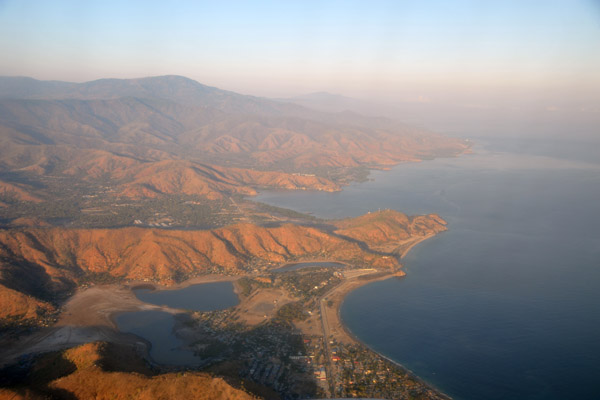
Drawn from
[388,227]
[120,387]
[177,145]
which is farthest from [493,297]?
[177,145]

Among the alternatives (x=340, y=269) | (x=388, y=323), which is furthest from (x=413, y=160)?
(x=388, y=323)

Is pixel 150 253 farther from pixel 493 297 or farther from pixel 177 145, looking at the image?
pixel 177 145

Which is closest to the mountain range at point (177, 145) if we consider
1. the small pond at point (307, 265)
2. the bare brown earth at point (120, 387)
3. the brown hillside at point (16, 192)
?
the brown hillside at point (16, 192)

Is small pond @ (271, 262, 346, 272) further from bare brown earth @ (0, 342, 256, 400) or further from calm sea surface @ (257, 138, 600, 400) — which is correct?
bare brown earth @ (0, 342, 256, 400)

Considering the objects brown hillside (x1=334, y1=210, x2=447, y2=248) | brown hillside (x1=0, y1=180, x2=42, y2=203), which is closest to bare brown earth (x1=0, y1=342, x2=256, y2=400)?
brown hillside (x1=334, y1=210, x2=447, y2=248)

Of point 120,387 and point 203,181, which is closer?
point 120,387

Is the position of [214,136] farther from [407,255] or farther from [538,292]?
[538,292]

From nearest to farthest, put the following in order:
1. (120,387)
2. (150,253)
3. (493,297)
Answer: (120,387), (493,297), (150,253)

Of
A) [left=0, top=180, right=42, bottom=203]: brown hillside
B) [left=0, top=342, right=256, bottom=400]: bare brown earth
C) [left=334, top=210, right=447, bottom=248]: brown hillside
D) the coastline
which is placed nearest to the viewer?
[left=0, top=342, right=256, bottom=400]: bare brown earth
